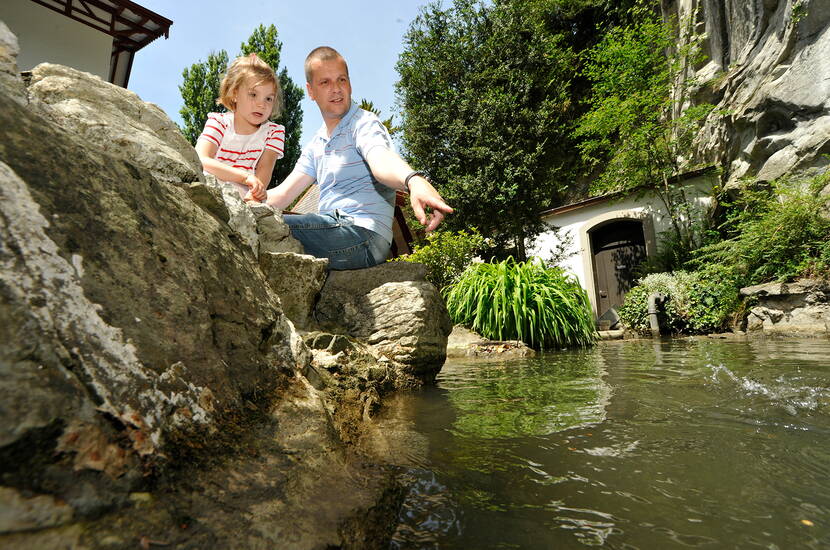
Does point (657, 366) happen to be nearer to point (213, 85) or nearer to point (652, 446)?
point (652, 446)

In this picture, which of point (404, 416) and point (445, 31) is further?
point (445, 31)

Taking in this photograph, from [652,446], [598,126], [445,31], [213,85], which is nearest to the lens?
[652,446]

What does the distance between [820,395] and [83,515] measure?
110 inches

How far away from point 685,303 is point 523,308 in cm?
475

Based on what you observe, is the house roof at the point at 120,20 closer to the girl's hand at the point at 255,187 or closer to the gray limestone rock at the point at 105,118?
the girl's hand at the point at 255,187

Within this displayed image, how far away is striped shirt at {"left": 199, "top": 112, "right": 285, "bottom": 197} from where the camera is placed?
247cm

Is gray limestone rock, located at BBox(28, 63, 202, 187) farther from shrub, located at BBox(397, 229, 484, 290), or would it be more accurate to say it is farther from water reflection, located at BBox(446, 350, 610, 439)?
shrub, located at BBox(397, 229, 484, 290)

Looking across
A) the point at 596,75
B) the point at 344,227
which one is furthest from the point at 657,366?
the point at 596,75

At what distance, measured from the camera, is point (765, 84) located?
938 cm

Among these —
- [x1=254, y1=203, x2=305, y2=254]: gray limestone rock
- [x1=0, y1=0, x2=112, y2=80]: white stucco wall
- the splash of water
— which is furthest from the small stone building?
the splash of water

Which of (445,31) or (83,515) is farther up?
(445,31)

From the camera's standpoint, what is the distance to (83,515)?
1.88ft

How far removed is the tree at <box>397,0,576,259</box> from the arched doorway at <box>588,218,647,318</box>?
2060mm

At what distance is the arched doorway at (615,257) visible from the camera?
12.2 metres
